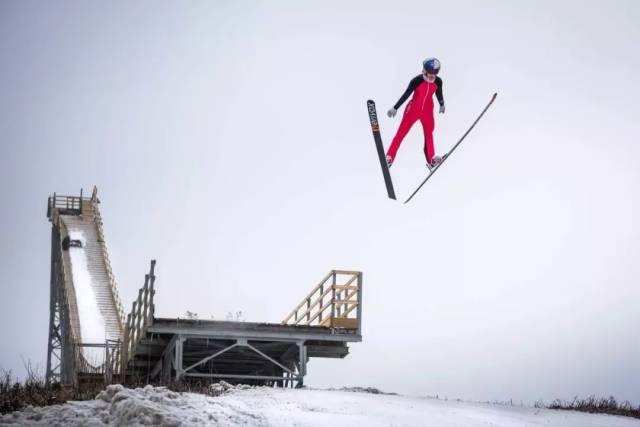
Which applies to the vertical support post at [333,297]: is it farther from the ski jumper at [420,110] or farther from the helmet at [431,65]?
the helmet at [431,65]

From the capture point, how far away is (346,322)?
27734 millimetres

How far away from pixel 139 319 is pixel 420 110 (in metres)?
9.82

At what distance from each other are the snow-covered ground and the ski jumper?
541 centimetres

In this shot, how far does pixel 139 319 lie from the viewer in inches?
1089

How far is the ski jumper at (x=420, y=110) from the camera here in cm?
2209

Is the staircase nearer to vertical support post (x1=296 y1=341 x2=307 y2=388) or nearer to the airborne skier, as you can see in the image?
vertical support post (x1=296 y1=341 x2=307 y2=388)

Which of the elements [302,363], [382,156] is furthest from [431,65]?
[302,363]

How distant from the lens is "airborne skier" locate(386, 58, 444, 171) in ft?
71.1

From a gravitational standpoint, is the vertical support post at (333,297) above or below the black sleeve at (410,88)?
below

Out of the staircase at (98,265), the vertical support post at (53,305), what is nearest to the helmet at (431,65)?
the staircase at (98,265)

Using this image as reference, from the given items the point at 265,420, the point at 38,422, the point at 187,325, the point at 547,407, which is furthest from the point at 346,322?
the point at 38,422

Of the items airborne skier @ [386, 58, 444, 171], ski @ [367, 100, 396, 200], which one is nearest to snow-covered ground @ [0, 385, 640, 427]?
ski @ [367, 100, 396, 200]

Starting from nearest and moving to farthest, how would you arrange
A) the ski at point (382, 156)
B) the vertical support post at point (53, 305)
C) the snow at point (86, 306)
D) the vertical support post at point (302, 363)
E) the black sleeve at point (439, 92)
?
the black sleeve at point (439, 92) < the ski at point (382, 156) < the vertical support post at point (302, 363) < the snow at point (86, 306) < the vertical support post at point (53, 305)

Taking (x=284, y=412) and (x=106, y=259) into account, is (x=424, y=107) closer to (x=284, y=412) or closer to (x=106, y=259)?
(x=284, y=412)
